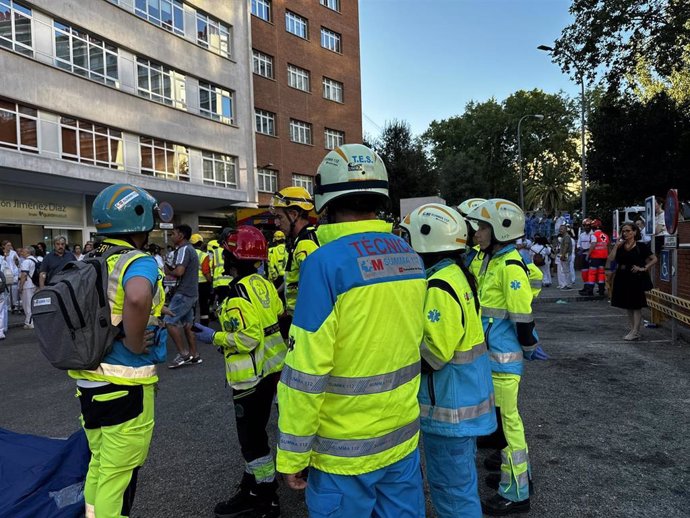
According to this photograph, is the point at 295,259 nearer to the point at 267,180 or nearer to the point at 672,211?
the point at 672,211

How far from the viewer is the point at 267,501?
307cm

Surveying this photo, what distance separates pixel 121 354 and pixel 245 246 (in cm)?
116

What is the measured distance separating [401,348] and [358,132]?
3335 centimetres

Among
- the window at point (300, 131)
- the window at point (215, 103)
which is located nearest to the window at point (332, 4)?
the window at point (300, 131)

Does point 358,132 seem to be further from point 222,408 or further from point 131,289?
point 131,289

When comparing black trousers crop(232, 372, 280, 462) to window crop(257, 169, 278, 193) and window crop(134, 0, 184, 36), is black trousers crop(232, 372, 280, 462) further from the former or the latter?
window crop(257, 169, 278, 193)

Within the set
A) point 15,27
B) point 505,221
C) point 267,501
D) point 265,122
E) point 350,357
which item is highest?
point 15,27

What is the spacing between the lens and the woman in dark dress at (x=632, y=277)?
7.85 metres

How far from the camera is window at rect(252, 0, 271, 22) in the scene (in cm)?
2709

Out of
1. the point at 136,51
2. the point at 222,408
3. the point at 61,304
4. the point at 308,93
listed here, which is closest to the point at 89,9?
the point at 136,51

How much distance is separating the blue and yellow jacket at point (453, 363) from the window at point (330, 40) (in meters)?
32.2

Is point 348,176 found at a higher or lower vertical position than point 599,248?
higher

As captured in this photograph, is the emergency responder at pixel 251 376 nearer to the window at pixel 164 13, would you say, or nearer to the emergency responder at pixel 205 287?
the emergency responder at pixel 205 287

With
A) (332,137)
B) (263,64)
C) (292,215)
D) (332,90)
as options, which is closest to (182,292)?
(292,215)
